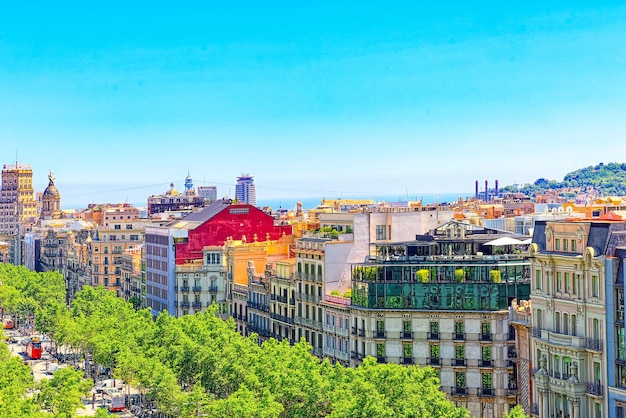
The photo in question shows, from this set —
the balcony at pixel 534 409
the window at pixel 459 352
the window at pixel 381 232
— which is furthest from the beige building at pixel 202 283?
the balcony at pixel 534 409

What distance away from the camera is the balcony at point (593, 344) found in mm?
74000

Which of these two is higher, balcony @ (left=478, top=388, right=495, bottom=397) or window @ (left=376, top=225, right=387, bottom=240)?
window @ (left=376, top=225, right=387, bottom=240)

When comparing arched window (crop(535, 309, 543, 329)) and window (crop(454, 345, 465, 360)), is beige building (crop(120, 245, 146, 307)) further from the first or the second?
arched window (crop(535, 309, 543, 329))

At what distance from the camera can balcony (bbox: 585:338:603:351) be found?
74.0m

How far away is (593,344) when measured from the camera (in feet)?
244

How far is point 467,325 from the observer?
326ft

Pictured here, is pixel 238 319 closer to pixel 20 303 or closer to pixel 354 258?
pixel 354 258

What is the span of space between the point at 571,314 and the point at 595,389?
5448 mm

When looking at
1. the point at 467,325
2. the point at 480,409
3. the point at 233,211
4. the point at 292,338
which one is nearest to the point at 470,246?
the point at 467,325

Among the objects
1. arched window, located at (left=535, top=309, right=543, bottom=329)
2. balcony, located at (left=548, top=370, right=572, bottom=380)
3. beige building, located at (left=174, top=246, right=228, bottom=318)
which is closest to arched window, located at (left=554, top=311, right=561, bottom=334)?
arched window, located at (left=535, top=309, right=543, bottom=329)

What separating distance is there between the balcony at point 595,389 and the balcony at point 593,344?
231cm

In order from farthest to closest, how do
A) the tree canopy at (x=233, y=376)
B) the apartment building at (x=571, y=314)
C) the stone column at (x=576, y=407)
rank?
the tree canopy at (x=233, y=376) < the stone column at (x=576, y=407) < the apartment building at (x=571, y=314)

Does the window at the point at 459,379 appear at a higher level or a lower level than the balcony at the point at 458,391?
higher

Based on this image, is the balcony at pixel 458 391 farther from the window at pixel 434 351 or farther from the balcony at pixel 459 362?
the window at pixel 434 351
